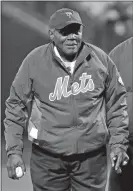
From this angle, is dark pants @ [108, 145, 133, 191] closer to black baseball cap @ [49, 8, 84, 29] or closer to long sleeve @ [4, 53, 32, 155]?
long sleeve @ [4, 53, 32, 155]

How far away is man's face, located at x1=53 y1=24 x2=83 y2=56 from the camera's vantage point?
1947 millimetres

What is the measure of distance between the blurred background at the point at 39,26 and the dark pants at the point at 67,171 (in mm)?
1012

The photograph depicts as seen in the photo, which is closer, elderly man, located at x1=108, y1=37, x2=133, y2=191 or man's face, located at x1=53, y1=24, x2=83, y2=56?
man's face, located at x1=53, y1=24, x2=83, y2=56

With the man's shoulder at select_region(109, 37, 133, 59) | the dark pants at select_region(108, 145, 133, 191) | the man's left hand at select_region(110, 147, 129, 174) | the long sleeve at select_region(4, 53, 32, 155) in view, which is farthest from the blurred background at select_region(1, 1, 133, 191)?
the man's left hand at select_region(110, 147, 129, 174)

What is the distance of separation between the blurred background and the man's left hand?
1.11m

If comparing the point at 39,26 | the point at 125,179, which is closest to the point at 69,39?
the point at 125,179

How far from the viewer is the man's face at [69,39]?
76.7 inches

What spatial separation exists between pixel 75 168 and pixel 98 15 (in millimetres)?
1330

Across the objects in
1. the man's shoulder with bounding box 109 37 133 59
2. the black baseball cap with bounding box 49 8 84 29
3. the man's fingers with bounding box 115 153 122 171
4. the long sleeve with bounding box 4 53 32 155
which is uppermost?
the black baseball cap with bounding box 49 8 84 29

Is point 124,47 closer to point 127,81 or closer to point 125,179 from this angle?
point 127,81

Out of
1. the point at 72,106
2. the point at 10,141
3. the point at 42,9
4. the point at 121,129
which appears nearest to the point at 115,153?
the point at 121,129

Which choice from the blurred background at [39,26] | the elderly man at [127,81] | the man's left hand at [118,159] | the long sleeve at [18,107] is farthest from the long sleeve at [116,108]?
the blurred background at [39,26]

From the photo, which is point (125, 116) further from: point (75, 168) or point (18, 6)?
point (18, 6)

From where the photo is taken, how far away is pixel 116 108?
2035mm
